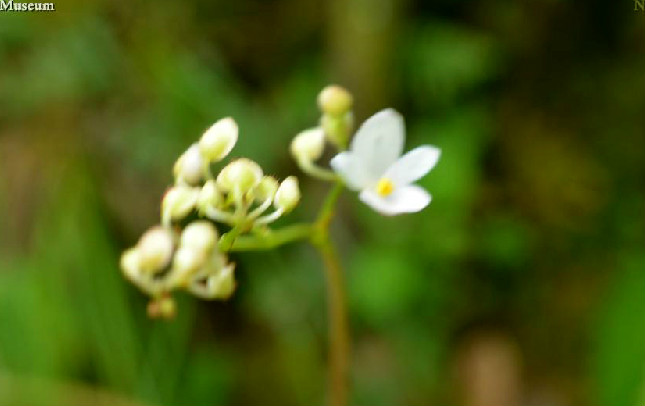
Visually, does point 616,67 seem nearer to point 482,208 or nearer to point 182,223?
point 482,208

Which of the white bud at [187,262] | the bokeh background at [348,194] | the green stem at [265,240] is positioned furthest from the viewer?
the bokeh background at [348,194]

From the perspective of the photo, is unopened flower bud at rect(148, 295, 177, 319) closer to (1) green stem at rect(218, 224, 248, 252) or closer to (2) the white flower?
(1) green stem at rect(218, 224, 248, 252)

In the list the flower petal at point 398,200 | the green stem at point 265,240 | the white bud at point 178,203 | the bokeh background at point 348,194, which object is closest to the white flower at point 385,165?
the flower petal at point 398,200

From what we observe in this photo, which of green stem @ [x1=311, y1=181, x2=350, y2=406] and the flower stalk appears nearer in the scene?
the flower stalk

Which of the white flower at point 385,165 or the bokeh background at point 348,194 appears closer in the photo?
the white flower at point 385,165

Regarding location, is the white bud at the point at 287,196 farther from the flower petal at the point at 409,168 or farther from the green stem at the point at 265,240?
the flower petal at the point at 409,168

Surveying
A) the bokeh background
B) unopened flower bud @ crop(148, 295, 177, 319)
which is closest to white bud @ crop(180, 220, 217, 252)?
unopened flower bud @ crop(148, 295, 177, 319)

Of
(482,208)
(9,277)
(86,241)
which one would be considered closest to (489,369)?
(482,208)

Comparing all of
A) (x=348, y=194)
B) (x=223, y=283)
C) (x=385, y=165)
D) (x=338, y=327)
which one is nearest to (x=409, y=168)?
(x=385, y=165)
